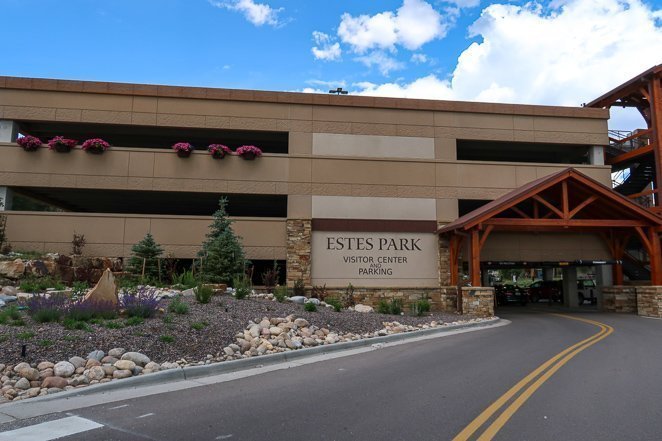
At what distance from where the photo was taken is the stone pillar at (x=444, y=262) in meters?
22.1

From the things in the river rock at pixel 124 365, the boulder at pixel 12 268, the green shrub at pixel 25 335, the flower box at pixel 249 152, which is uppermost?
the flower box at pixel 249 152

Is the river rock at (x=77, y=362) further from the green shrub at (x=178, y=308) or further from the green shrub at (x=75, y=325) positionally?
the green shrub at (x=178, y=308)

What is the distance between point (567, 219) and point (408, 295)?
23.8ft

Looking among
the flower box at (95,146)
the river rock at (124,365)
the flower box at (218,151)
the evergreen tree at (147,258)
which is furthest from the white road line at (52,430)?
Result: the flower box at (95,146)

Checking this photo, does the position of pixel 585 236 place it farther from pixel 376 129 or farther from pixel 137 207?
pixel 137 207

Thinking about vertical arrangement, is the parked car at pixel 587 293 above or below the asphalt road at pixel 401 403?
above

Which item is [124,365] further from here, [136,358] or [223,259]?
[223,259]

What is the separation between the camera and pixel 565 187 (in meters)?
20.4

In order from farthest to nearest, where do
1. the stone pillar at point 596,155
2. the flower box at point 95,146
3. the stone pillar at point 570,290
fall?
the stone pillar at point 570,290 → the stone pillar at point 596,155 → the flower box at point 95,146

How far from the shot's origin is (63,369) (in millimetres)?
7098

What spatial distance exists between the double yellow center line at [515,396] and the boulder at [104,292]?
763 centimetres

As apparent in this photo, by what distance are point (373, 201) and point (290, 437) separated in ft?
57.7

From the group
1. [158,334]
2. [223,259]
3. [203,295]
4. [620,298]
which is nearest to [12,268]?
Answer: [223,259]

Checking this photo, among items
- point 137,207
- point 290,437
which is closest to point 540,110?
point 137,207
